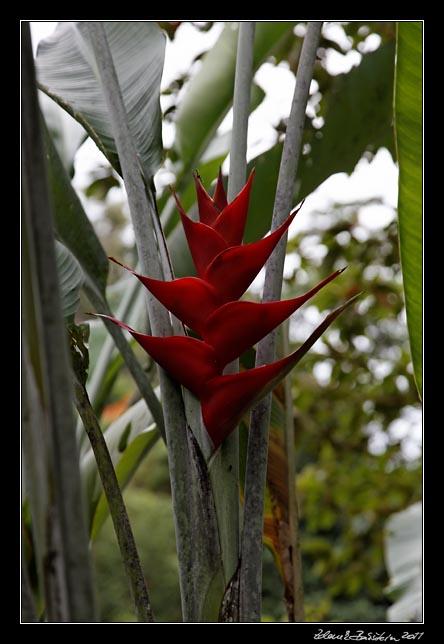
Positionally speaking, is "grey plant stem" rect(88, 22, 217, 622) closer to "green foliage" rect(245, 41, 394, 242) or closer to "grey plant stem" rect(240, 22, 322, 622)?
"grey plant stem" rect(240, 22, 322, 622)

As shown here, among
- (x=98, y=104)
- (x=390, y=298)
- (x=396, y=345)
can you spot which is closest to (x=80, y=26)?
(x=98, y=104)

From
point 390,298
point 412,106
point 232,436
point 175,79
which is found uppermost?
point 175,79

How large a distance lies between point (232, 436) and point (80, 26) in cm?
42

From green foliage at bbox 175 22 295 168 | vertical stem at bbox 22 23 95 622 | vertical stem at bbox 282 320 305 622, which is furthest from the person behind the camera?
green foliage at bbox 175 22 295 168

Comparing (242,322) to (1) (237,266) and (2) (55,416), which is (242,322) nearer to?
(1) (237,266)

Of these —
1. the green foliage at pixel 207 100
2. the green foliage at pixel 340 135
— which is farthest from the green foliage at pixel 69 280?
the green foliage at pixel 207 100

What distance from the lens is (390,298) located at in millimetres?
1624

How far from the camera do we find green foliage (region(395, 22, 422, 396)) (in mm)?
594

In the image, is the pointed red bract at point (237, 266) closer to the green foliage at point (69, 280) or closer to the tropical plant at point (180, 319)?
the tropical plant at point (180, 319)

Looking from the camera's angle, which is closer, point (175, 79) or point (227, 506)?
point (227, 506)

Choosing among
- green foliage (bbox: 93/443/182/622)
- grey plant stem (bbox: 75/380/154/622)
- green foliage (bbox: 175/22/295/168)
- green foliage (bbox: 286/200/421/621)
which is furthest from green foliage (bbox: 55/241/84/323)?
green foliage (bbox: 93/443/182/622)

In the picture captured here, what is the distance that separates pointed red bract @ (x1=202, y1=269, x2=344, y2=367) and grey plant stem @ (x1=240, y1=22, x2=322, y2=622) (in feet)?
0.14

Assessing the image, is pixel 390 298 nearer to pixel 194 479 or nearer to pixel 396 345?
pixel 396 345
